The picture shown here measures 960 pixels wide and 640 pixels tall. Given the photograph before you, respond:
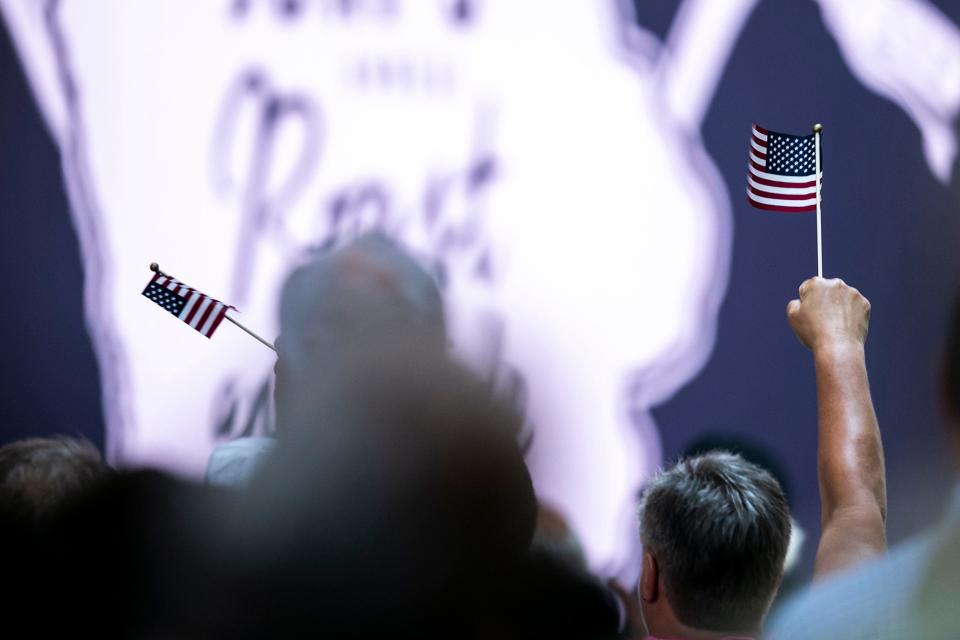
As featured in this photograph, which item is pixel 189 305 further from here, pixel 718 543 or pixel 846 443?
pixel 846 443

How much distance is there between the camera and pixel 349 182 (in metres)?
2.85

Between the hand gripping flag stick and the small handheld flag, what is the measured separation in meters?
1.15

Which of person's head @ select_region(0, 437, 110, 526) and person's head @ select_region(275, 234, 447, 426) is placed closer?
person's head @ select_region(0, 437, 110, 526)

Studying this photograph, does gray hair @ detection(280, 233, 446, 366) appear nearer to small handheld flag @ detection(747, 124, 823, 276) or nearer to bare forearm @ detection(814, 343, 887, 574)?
small handheld flag @ detection(747, 124, 823, 276)

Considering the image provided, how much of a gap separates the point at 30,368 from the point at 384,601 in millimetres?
1977

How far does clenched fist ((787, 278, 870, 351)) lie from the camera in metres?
1.35

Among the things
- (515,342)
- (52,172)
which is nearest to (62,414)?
(52,172)

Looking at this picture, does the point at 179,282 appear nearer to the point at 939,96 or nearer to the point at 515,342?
the point at 515,342

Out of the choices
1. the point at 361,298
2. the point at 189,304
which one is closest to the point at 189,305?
the point at 189,304

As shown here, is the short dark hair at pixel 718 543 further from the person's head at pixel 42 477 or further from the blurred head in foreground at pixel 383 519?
the person's head at pixel 42 477

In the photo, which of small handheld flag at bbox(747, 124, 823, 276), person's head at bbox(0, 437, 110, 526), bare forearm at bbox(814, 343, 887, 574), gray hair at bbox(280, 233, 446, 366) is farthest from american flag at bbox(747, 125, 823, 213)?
person's head at bbox(0, 437, 110, 526)

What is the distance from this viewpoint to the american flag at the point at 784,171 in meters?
2.24

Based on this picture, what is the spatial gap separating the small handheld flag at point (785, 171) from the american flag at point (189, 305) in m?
1.23

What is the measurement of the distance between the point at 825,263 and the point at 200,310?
161 cm
